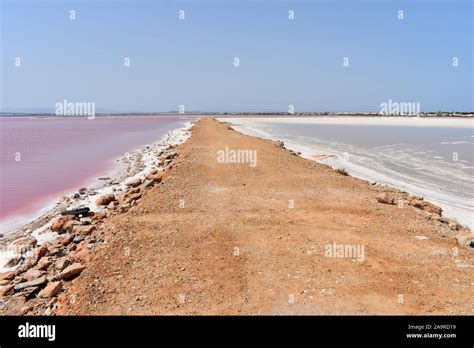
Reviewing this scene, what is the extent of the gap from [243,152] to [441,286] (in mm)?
14082

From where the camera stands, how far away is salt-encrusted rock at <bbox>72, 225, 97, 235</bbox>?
8766mm

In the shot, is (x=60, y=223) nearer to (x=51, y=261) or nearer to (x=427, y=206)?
(x=51, y=261)

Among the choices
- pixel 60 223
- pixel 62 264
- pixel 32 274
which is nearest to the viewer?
pixel 32 274

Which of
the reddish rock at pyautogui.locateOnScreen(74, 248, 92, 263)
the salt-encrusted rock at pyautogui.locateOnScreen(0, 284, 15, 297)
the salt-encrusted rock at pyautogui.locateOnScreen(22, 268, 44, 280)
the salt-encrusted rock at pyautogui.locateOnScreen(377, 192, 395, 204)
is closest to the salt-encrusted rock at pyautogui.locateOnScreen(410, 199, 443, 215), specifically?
the salt-encrusted rock at pyautogui.locateOnScreen(377, 192, 395, 204)

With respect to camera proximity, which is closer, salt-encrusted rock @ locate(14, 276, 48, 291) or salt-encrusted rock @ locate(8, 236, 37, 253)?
salt-encrusted rock @ locate(14, 276, 48, 291)

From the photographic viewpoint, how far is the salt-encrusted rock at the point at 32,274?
22.4 ft

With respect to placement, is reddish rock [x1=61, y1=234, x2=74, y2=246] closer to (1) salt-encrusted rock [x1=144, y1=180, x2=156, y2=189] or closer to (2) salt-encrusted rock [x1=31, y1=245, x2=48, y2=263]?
(2) salt-encrusted rock [x1=31, y1=245, x2=48, y2=263]

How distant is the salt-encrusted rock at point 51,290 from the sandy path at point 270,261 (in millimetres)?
253

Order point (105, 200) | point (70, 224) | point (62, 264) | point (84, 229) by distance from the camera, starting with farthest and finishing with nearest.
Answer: point (105, 200) → point (70, 224) → point (84, 229) → point (62, 264)

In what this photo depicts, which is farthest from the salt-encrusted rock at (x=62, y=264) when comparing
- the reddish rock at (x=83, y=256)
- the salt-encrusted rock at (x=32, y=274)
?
the salt-encrusted rock at (x=32, y=274)

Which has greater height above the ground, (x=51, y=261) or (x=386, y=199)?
(x=386, y=199)

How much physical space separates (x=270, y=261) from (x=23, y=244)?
5765mm

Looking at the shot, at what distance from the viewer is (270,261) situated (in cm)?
645

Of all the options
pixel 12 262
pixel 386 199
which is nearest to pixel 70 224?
pixel 12 262
